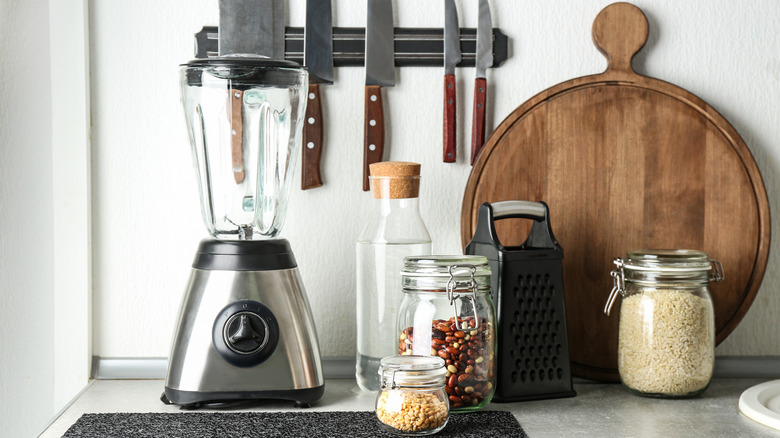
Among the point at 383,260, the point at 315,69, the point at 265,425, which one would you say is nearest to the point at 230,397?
the point at 265,425

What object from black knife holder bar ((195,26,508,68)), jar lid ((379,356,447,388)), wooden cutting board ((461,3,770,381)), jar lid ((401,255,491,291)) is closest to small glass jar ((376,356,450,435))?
jar lid ((379,356,447,388))

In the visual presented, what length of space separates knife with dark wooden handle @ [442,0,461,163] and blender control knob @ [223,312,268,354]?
42 cm

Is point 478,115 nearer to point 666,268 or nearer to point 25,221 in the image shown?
point 666,268

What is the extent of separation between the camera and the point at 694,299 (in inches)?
39.8

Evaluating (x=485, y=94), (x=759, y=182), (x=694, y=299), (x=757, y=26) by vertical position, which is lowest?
(x=694, y=299)

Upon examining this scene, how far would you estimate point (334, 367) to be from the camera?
46.4 inches

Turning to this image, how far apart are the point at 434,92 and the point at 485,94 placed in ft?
0.27

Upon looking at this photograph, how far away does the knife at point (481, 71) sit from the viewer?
117 centimetres

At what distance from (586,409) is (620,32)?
23.4 inches

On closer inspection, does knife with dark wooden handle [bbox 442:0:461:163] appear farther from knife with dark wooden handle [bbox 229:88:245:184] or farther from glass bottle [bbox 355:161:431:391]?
knife with dark wooden handle [bbox 229:88:245:184]

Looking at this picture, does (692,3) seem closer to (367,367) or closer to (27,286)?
(367,367)

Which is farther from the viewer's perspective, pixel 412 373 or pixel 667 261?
pixel 667 261

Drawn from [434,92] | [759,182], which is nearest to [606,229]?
[759,182]

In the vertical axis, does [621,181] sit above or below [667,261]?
above
